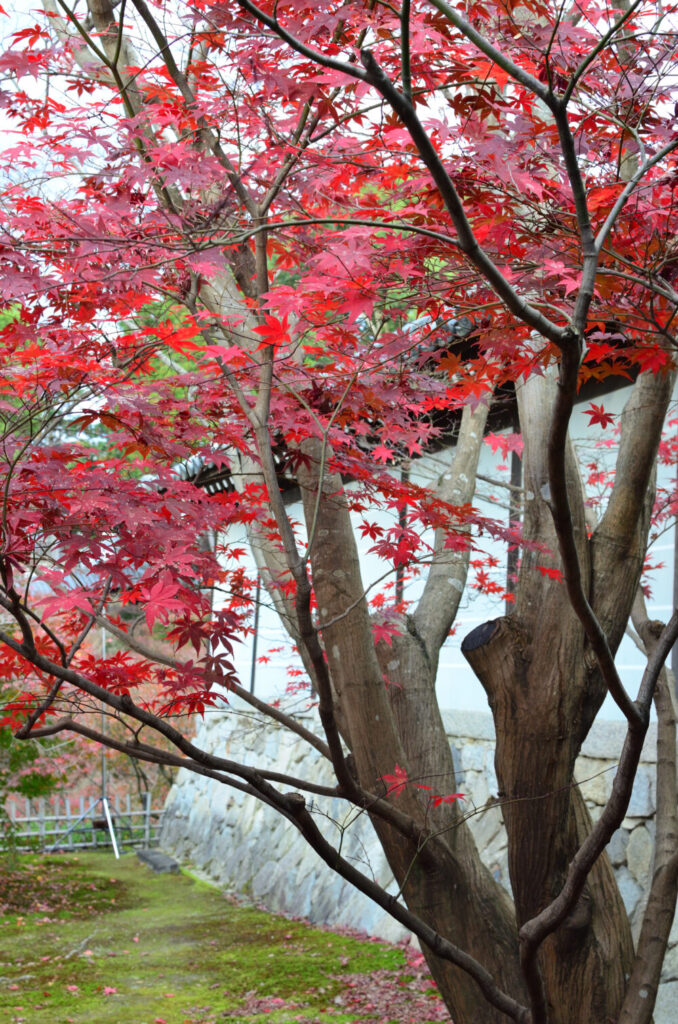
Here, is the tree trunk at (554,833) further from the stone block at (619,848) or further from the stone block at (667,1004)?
the stone block at (619,848)

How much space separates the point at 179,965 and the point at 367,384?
5.49m

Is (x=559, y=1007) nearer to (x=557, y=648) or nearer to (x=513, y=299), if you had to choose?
(x=557, y=648)

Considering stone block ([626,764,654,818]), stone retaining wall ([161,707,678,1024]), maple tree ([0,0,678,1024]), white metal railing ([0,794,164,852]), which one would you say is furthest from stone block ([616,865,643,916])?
white metal railing ([0,794,164,852])

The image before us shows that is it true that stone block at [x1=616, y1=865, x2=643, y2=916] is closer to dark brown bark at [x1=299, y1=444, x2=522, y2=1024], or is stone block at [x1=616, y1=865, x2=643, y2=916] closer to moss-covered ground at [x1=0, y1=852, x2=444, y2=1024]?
moss-covered ground at [x1=0, y1=852, x2=444, y2=1024]

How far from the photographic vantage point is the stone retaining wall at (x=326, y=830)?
17.2ft

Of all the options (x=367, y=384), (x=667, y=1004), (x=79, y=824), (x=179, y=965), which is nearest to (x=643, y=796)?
(x=667, y=1004)

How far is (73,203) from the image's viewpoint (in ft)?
11.3

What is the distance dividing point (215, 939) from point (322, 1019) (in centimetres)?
241

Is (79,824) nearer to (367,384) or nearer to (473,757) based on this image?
(473,757)

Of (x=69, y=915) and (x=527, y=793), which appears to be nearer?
(x=527, y=793)

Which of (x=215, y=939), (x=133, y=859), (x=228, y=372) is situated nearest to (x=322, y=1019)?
(x=215, y=939)

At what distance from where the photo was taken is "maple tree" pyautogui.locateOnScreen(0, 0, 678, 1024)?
2535 mm

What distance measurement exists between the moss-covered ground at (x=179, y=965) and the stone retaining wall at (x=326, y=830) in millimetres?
322

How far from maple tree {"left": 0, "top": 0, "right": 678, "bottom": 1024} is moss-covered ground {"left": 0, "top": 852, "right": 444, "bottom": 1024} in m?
2.49
